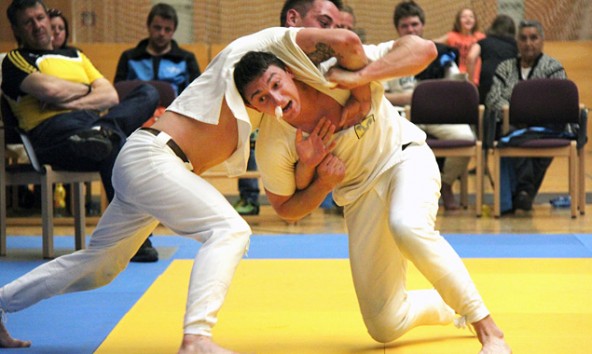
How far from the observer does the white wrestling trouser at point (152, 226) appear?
353 cm

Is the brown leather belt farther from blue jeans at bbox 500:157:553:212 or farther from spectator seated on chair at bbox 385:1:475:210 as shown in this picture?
blue jeans at bbox 500:157:553:212

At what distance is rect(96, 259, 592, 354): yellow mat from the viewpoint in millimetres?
4141

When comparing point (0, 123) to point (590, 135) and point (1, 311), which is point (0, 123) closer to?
point (1, 311)

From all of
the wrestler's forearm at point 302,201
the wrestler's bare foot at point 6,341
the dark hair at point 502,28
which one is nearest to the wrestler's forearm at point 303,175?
the wrestler's forearm at point 302,201

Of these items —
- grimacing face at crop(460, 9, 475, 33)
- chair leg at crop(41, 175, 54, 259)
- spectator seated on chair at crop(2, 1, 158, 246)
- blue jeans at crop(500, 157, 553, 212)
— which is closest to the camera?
spectator seated on chair at crop(2, 1, 158, 246)

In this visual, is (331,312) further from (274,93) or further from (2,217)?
(2,217)

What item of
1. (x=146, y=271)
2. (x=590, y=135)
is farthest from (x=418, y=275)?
(x=590, y=135)

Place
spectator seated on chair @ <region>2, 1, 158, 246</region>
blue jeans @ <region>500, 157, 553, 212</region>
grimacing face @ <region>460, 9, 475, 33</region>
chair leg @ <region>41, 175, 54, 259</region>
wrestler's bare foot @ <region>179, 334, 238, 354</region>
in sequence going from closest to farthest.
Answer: wrestler's bare foot @ <region>179, 334, 238, 354</region> → spectator seated on chair @ <region>2, 1, 158, 246</region> → chair leg @ <region>41, 175, 54, 259</region> → blue jeans @ <region>500, 157, 553, 212</region> → grimacing face @ <region>460, 9, 475, 33</region>

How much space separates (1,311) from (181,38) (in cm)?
1004

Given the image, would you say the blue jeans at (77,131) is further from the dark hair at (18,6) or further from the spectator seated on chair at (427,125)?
the spectator seated on chair at (427,125)

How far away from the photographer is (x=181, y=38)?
45.1 ft

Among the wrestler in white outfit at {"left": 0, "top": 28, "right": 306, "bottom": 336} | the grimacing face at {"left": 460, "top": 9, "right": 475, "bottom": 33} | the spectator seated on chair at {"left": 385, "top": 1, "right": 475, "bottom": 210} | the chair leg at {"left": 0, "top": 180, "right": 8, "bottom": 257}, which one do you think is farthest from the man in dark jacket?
the wrestler in white outfit at {"left": 0, "top": 28, "right": 306, "bottom": 336}

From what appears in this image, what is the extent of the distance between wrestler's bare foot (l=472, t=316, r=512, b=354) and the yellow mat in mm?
319

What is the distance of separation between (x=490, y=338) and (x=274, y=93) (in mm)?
1243
